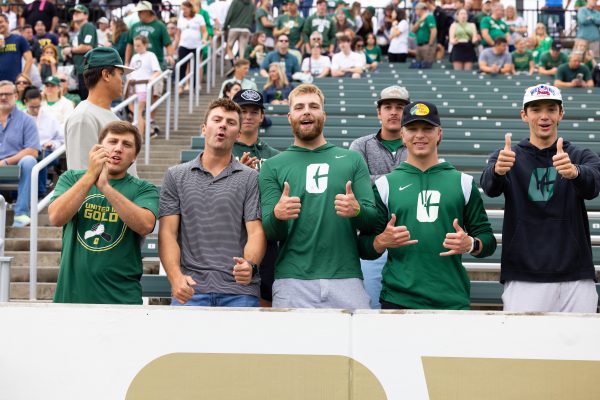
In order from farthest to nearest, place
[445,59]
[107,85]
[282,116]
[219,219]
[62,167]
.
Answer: [445,59]
[282,116]
[62,167]
[107,85]
[219,219]

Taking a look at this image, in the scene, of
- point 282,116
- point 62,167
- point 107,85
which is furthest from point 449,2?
point 107,85

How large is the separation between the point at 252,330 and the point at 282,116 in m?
8.18

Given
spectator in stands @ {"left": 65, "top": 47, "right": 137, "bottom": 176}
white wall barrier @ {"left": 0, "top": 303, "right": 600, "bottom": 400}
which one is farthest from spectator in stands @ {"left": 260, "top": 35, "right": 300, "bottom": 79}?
white wall barrier @ {"left": 0, "top": 303, "right": 600, "bottom": 400}

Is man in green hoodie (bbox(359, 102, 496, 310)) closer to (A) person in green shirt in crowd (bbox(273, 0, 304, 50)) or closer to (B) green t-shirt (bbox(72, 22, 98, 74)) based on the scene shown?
(B) green t-shirt (bbox(72, 22, 98, 74))

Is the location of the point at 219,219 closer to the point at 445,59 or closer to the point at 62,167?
the point at 62,167

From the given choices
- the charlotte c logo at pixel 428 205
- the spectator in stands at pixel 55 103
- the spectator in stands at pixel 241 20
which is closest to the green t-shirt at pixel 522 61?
the spectator in stands at pixel 241 20

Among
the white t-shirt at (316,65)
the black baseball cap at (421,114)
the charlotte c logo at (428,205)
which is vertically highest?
the white t-shirt at (316,65)

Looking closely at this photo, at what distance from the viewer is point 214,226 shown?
4.86m

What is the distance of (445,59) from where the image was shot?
18.2 meters

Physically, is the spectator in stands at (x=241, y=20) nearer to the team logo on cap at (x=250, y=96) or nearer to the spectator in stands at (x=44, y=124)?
Result: the spectator in stands at (x=44, y=124)

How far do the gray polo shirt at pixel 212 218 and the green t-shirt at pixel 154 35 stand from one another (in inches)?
367

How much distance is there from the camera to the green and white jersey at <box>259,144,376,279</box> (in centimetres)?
477

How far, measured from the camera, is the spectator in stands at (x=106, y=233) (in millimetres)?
4816

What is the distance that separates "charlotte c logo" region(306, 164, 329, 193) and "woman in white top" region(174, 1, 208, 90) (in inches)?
419
